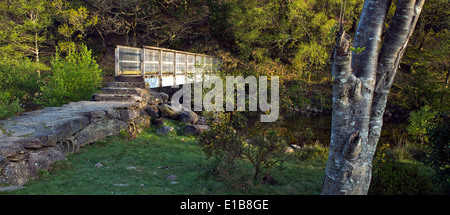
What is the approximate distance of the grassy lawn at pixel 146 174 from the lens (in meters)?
4.89

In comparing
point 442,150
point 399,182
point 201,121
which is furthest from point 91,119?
point 442,150

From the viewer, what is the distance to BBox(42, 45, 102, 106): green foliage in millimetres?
10680

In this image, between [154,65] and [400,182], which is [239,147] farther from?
[154,65]

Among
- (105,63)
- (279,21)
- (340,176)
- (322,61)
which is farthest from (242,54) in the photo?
(340,176)

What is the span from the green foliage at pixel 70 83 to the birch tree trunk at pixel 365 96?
10.0m

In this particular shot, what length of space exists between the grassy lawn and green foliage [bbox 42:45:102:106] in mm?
3637

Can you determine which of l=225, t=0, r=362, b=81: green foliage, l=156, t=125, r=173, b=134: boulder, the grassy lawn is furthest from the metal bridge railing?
l=225, t=0, r=362, b=81: green foliage

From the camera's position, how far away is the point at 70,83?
1112 cm

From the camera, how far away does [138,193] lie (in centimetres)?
459

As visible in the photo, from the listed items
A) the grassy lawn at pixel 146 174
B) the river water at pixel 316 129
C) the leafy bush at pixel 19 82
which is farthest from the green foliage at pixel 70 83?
the river water at pixel 316 129

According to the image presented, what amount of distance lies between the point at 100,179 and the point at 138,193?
49.7 inches

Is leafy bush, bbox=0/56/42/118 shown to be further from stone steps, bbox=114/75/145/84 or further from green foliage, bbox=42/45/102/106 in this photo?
stone steps, bbox=114/75/145/84

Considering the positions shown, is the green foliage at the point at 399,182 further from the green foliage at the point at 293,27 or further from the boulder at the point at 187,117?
the green foliage at the point at 293,27

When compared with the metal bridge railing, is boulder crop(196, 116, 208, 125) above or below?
below
